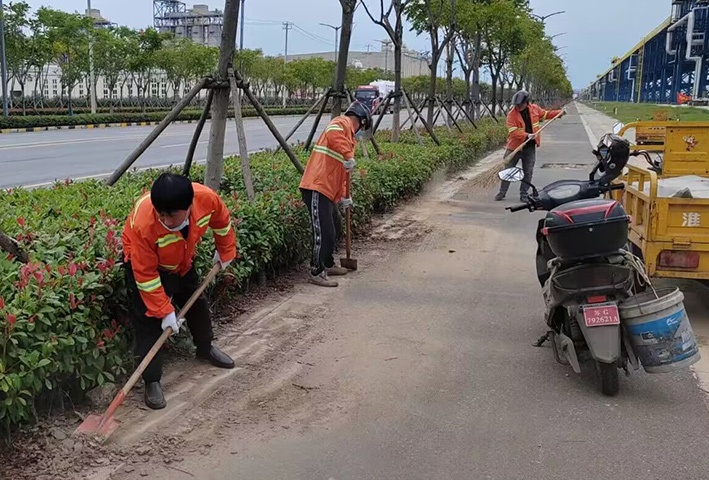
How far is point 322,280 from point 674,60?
64226mm

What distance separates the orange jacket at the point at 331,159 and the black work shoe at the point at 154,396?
241 centimetres

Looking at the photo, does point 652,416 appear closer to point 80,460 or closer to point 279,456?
point 279,456

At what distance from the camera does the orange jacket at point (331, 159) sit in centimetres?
545

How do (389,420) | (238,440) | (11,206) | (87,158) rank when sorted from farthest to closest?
(87,158) < (11,206) < (389,420) < (238,440)

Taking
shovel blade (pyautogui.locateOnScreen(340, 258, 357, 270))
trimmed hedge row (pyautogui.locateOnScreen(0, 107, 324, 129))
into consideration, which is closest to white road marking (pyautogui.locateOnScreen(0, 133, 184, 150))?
trimmed hedge row (pyautogui.locateOnScreen(0, 107, 324, 129))

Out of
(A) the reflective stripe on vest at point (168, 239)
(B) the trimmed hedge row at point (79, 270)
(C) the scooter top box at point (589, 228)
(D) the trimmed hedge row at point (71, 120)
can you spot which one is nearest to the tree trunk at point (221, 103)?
(B) the trimmed hedge row at point (79, 270)

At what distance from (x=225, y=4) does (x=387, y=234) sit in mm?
3008

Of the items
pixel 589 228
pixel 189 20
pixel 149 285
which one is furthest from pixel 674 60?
pixel 149 285

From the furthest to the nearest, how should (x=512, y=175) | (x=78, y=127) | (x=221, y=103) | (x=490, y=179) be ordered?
1. (x=78, y=127)
2. (x=490, y=179)
3. (x=221, y=103)
4. (x=512, y=175)

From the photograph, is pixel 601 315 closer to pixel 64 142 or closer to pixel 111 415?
pixel 111 415

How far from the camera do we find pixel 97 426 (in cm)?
307

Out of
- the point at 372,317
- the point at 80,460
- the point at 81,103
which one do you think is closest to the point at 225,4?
the point at 372,317

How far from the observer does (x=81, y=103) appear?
4119cm

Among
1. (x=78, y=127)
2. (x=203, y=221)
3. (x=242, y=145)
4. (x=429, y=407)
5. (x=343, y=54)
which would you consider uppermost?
(x=343, y=54)
